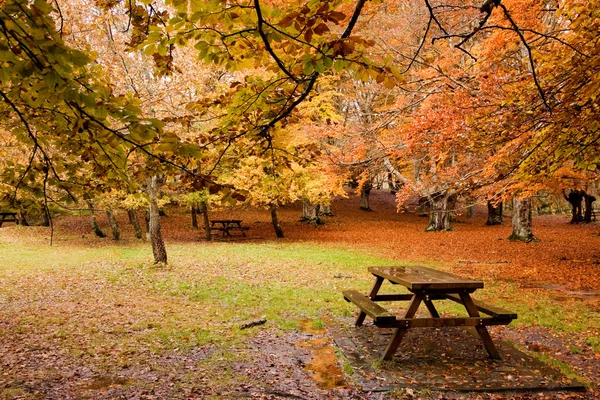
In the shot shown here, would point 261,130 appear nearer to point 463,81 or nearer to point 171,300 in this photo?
point 171,300

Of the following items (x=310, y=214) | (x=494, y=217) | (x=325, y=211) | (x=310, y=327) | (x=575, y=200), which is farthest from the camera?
(x=325, y=211)

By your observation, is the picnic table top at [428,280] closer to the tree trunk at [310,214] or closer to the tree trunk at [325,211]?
the tree trunk at [310,214]

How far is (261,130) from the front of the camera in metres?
3.36

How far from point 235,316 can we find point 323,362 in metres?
2.60

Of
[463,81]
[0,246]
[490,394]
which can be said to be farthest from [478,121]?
[0,246]

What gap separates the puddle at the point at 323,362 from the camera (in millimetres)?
4266

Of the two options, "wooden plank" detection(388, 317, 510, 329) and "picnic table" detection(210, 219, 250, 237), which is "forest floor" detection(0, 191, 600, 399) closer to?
"wooden plank" detection(388, 317, 510, 329)

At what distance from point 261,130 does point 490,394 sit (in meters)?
3.29

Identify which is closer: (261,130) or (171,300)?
(261,130)

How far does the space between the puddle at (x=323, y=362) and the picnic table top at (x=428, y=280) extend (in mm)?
1207

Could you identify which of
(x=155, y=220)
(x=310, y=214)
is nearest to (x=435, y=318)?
(x=155, y=220)

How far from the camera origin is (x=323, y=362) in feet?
15.8

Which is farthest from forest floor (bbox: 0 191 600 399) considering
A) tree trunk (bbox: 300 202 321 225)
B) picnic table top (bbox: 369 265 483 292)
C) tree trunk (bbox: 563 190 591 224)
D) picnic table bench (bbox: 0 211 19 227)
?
tree trunk (bbox: 563 190 591 224)

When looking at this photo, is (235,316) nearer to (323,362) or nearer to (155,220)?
(323,362)
